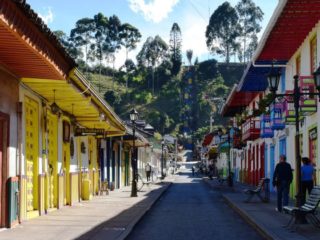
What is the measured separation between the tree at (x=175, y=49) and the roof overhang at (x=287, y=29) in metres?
125

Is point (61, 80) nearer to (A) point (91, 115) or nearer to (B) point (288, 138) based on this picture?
(A) point (91, 115)

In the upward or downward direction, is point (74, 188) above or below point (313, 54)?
below

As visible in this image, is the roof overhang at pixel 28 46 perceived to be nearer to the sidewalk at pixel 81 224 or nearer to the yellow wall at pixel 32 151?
the yellow wall at pixel 32 151

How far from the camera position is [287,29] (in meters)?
19.5

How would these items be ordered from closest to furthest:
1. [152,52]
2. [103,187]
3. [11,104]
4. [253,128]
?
[11,104]
[103,187]
[253,128]
[152,52]

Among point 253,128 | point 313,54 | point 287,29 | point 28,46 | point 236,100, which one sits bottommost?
point 253,128

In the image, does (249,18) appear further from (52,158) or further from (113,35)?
(52,158)

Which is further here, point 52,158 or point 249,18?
point 249,18

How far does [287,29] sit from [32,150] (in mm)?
8594

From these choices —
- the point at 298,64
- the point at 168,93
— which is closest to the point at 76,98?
the point at 298,64

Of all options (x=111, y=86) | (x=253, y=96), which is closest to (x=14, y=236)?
(x=253, y=96)

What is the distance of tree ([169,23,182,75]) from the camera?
149 m

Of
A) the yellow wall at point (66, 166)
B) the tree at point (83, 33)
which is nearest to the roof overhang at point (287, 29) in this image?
Answer: the yellow wall at point (66, 166)

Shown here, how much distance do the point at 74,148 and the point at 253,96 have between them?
1697 cm
